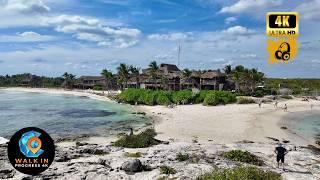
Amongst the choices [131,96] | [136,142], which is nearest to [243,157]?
[136,142]

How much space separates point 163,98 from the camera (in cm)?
6231

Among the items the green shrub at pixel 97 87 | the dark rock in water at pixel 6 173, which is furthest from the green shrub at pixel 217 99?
the green shrub at pixel 97 87

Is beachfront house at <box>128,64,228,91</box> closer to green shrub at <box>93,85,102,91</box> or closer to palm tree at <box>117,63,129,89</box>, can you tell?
palm tree at <box>117,63,129,89</box>

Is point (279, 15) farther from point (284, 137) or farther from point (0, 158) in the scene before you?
point (284, 137)

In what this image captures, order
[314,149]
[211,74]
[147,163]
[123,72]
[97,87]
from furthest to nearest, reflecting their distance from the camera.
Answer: [97,87], [123,72], [211,74], [314,149], [147,163]

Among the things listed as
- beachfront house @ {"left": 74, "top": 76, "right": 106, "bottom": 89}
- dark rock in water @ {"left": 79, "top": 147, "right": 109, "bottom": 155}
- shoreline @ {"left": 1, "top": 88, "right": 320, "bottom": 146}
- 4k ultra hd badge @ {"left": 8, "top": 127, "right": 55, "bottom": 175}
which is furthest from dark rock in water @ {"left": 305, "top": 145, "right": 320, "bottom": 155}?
beachfront house @ {"left": 74, "top": 76, "right": 106, "bottom": 89}

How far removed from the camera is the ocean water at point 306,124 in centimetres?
3559

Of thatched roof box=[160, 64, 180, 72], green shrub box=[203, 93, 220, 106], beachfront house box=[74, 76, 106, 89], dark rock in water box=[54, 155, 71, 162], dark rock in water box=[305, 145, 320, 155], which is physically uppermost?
thatched roof box=[160, 64, 180, 72]

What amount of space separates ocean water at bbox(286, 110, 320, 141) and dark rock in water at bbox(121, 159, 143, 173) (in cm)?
2215

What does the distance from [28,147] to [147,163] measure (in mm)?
8551

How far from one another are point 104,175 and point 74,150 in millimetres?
6462

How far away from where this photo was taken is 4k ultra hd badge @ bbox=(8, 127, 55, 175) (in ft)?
33.6

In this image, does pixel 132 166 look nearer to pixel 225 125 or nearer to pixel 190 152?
pixel 190 152

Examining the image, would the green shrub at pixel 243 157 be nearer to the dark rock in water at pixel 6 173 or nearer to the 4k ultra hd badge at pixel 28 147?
the dark rock in water at pixel 6 173
